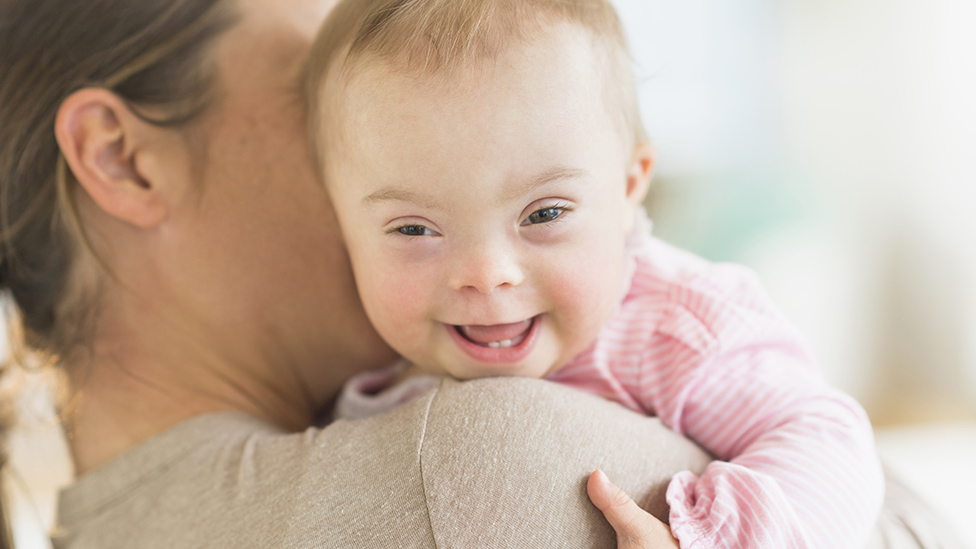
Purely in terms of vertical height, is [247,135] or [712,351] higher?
[247,135]

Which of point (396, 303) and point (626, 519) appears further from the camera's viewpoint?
point (396, 303)

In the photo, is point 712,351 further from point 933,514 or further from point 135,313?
point 135,313

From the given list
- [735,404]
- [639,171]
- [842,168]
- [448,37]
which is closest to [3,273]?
[448,37]

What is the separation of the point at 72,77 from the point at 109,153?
126 mm

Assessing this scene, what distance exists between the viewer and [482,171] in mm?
885

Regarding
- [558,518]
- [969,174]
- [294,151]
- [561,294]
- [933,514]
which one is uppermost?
[294,151]

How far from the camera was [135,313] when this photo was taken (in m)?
1.26

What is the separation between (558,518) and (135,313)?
0.81 m

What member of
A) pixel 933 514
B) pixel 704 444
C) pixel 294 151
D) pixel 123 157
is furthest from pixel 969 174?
pixel 123 157

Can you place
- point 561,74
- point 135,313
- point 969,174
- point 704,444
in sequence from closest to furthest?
point 561,74 → point 704,444 → point 135,313 → point 969,174

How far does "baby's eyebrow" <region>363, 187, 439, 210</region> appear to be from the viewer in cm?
91

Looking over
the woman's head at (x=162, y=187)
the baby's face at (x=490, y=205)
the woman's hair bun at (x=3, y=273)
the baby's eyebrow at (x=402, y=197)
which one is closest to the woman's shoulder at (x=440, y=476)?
the baby's face at (x=490, y=205)

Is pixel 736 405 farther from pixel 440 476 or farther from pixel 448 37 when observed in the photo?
pixel 448 37

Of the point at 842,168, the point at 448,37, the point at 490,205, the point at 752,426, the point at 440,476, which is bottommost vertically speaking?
the point at 842,168
